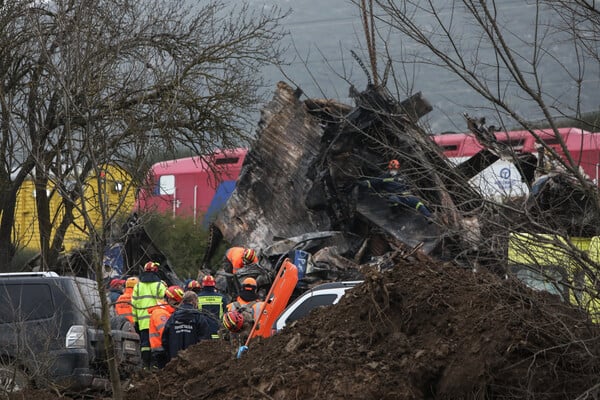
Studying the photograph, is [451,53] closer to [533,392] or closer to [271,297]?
[533,392]

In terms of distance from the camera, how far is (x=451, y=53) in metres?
7.07

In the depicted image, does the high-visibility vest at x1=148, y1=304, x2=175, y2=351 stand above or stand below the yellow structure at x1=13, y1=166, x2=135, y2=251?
below

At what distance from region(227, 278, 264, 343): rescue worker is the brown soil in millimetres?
3012

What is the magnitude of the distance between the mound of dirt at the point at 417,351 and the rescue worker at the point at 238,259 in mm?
8529

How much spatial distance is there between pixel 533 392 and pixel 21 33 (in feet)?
39.8

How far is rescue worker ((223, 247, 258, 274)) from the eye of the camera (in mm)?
17719

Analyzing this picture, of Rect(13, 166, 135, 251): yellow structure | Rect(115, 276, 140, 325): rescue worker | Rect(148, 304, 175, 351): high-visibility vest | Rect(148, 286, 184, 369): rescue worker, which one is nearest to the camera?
Rect(13, 166, 135, 251): yellow structure

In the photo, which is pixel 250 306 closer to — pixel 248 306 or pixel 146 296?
pixel 248 306

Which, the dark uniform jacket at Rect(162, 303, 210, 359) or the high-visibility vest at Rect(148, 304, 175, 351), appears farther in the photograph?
the high-visibility vest at Rect(148, 304, 175, 351)

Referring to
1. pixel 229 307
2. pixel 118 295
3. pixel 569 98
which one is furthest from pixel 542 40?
pixel 118 295

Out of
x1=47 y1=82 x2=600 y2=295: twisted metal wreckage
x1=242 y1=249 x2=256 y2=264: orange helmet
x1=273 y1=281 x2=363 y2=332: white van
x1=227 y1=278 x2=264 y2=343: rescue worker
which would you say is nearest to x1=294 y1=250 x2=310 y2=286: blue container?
x1=47 y1=82 x2=600 y2=295: twisted metal wreckage

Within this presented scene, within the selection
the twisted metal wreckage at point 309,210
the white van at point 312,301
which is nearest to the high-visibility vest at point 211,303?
the twisted metal wreckage at point 309,210

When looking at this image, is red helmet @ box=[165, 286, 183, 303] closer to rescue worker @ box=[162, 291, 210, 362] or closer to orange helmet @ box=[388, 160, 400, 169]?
rescue worker @ box=[162, 291, 210, 362]

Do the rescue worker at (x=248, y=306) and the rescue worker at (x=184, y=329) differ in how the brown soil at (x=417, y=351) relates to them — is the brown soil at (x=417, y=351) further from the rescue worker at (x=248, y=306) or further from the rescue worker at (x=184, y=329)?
the rescue worker at (x=184, y=329)
